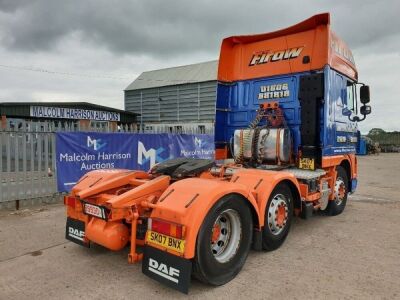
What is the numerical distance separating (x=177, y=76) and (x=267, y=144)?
27963 mm

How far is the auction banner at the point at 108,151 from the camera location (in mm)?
7520

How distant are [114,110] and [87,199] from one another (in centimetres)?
2492

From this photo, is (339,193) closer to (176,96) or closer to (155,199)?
(155,199)

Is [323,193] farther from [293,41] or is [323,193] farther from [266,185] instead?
[293,41]

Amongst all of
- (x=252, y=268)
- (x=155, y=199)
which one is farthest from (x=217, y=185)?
(x=252, y=268)

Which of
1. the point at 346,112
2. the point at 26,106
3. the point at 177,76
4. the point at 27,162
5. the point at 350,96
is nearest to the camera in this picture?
the point at 346,112

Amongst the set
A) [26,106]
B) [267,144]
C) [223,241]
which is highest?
[26,106]

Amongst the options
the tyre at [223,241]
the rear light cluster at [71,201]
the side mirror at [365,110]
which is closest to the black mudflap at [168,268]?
the tyre at [223,241]

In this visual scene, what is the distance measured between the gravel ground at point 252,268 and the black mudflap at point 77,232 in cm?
24

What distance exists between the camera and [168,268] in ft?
10.3

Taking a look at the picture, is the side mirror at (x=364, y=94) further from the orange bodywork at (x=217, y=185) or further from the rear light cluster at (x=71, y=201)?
the rear light cluster at (x=71, y=201)

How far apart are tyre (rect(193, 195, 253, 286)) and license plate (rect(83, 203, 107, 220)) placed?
1148 millimetres

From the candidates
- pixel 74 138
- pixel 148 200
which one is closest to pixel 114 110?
pixel 74 138

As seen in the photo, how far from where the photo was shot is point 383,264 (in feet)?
13.2
